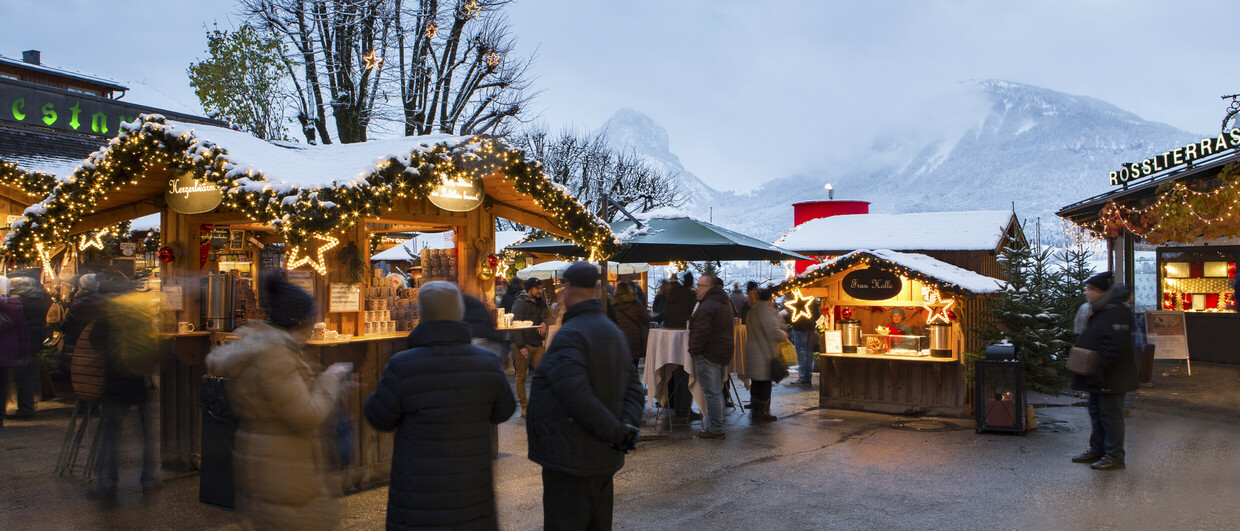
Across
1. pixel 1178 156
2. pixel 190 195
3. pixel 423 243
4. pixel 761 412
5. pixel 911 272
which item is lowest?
pixel 761 412

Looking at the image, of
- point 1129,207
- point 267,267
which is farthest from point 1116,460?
point 1129,207

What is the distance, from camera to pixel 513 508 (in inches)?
248

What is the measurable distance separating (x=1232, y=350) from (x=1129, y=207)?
117 inches

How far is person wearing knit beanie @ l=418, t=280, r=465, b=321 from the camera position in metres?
3.61

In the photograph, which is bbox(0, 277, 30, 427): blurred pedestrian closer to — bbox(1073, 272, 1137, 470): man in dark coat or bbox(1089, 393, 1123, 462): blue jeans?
bbox(1073, 272, 1137, 470): man in dark coat

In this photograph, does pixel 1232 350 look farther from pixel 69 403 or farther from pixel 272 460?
pixel 69 403

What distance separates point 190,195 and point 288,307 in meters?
4.71

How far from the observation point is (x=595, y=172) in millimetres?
37156

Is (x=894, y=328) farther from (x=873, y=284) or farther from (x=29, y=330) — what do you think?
(x=29, y=330)

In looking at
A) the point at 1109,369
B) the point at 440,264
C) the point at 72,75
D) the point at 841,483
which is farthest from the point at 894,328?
the point at 72,75

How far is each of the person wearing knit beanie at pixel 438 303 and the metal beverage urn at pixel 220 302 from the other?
4.62 metres

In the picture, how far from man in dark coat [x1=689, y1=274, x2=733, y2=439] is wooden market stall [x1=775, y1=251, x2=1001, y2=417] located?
157cm

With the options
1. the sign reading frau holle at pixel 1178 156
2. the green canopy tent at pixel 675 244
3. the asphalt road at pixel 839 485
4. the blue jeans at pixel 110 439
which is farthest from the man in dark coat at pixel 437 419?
the sign reading frau holle at pixel 1178 156

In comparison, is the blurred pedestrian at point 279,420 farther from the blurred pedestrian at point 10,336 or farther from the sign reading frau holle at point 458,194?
the blurred pedestrian at point 10,336
